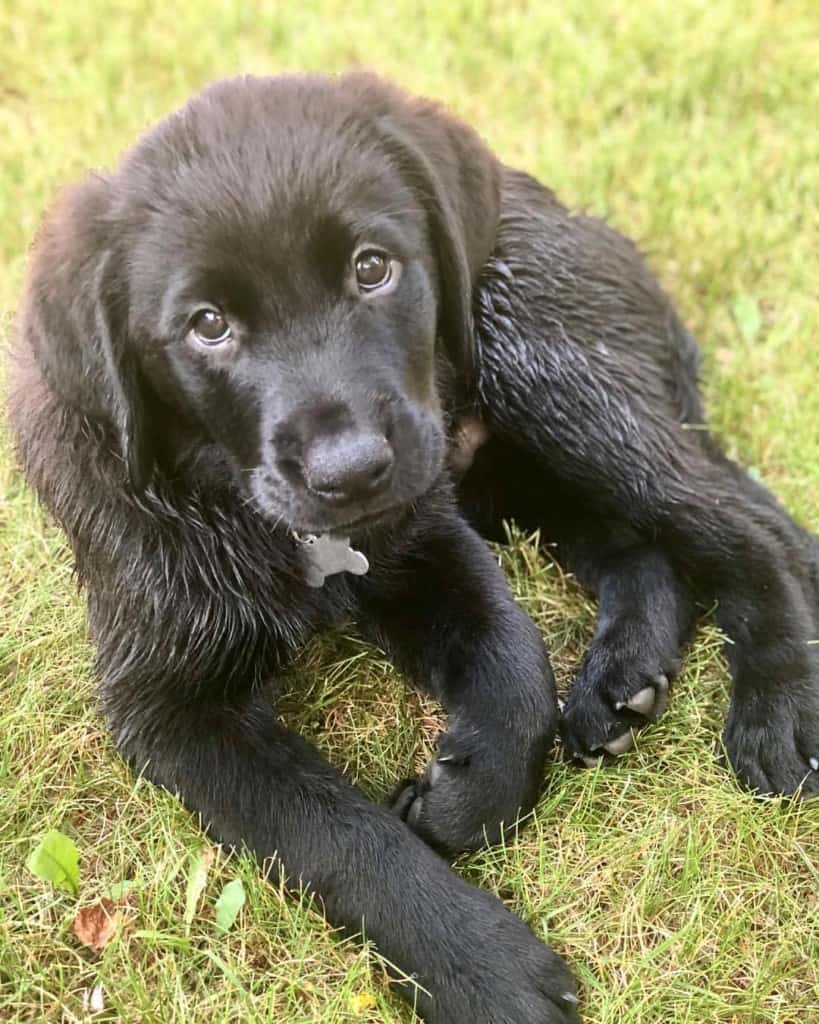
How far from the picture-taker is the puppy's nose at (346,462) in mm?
1981

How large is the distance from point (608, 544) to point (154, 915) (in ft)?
4.30

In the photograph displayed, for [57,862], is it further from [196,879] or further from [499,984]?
[499,984]

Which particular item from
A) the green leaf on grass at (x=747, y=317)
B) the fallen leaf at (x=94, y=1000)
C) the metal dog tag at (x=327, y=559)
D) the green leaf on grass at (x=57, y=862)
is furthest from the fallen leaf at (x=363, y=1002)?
the green leaf on grass at (x=747, y=317)

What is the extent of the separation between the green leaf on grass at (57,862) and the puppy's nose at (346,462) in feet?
2.88

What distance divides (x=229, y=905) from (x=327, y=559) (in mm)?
714

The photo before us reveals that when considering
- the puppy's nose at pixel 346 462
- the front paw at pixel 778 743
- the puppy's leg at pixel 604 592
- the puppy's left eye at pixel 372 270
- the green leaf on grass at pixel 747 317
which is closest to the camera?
the puppy's nose at pixel 346 462

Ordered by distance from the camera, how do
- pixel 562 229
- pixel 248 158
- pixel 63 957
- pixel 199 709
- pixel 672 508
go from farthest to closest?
pixel 562 229, pixel 672 508, pixel 199 709, pixel 63 957, pixel 248 158

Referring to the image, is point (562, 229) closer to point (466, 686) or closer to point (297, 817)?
point (466, 686)

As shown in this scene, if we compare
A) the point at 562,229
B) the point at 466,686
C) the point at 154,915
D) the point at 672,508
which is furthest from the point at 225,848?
the point at 562,229

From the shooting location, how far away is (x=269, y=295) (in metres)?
2.01

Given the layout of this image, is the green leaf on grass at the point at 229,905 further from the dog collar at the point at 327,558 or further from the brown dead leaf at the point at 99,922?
the dog collar at the point at 327,558

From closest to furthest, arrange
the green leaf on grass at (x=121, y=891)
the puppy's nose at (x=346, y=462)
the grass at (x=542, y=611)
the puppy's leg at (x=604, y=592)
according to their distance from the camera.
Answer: the puppy's nose at (x=346, y=462) → the grass at (x=542, y=611) → the green leaf on grass at (x=121, y=891) → the puppy's leg at (x=604, y=592)

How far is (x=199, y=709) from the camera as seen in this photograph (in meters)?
2.40

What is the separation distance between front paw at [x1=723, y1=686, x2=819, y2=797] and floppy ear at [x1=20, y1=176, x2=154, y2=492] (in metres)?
1.34
